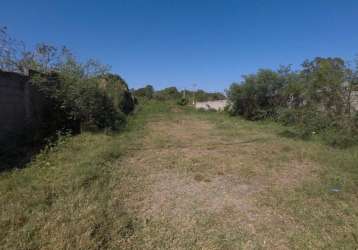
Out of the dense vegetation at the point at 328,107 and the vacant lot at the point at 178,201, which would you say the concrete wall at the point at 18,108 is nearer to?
the vacant lot at the point at 178,201

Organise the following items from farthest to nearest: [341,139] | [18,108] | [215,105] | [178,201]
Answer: [215,105] → [341,139] → [18,108] → [178,201]

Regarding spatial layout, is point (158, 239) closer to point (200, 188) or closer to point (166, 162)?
point (200, 188)

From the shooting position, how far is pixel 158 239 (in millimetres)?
1805

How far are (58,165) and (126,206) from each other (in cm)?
168

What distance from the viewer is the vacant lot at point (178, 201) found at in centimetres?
179

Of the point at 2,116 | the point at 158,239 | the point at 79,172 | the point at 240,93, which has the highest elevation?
the point at 240,93

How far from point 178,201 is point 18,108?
161 inches

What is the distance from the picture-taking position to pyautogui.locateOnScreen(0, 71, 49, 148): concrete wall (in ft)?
13.0

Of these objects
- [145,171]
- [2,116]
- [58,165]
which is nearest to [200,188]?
[145,171]

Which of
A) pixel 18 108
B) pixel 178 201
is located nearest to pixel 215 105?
pixel 18 108

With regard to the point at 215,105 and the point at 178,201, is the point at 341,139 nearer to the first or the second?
the point at 178,201

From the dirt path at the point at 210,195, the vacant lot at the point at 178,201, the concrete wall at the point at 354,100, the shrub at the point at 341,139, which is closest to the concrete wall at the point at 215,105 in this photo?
the concrete wall at the point at 354,100

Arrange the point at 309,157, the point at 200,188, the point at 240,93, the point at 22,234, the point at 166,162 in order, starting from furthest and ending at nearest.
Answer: the point at 240,93 < the point at 309,157 < the point at 166,162 < the point at 200,188 < the point at 22,234

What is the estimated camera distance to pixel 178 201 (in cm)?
247
